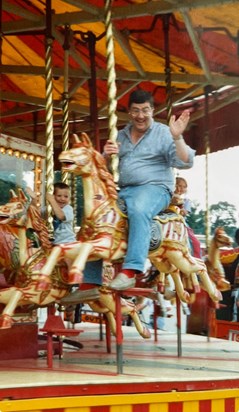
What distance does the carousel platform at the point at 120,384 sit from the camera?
3852 millimetres

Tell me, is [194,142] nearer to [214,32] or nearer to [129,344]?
[214,32]

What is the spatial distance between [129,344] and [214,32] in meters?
3.72

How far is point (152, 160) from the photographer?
17.6ft

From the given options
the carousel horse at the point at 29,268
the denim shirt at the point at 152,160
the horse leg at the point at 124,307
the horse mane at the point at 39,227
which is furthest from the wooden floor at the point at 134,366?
the denim shirt at the point at 152,160

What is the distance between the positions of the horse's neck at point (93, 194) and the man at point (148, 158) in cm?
18

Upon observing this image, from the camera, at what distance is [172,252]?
566cm

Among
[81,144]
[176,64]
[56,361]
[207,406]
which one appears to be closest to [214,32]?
[176,64]

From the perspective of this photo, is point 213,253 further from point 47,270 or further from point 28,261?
point 47,270

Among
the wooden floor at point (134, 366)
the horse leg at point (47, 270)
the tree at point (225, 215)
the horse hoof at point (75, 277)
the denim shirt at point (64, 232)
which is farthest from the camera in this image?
the tree at point (225, 215)

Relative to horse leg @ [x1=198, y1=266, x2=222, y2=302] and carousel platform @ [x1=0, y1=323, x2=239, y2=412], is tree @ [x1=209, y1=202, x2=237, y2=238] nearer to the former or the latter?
horse leg @ [x1=198, y1=266, x2=222, y2=302]

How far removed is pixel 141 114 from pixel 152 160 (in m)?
0.32

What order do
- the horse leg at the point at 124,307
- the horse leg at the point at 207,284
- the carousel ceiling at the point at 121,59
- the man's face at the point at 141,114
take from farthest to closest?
1. the carousel ceiling at the point at 121,59
2. the horse leg at the point at 207,284
3. the horse leg at the point at 124,307
4. the man's face at the point at 141,114

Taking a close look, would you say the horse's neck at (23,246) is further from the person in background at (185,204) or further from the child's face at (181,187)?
the child's face at (181,187)

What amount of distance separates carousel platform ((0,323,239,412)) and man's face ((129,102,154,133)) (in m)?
1.62
